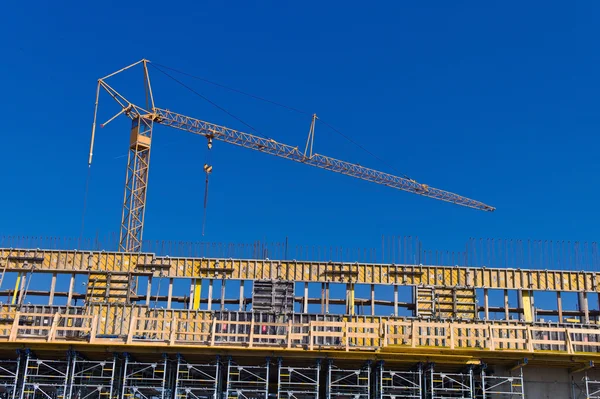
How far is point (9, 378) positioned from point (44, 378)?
1694 mm

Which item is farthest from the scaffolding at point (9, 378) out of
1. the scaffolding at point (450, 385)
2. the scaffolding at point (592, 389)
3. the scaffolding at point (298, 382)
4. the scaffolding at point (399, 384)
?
the scaffolding at point (592, 389)

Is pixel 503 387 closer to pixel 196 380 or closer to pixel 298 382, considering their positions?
pixel 298 382

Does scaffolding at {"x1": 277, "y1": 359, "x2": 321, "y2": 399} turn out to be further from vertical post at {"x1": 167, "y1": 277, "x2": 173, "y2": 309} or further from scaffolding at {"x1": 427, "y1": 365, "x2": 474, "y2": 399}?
vertical post at {"x1": 167, "y1": 277, "x2": 173, "y2": 309}

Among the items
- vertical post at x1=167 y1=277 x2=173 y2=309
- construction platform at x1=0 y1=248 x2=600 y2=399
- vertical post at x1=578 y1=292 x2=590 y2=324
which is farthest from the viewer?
vertical post at x1=578 y1=292 x2=590 y2=324

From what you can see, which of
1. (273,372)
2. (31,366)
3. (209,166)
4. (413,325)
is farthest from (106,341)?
(209,166)

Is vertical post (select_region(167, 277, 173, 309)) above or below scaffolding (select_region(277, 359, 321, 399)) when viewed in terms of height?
above

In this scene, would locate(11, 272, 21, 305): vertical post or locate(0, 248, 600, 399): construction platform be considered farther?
locate(11, 272, 21, 305): vertical post

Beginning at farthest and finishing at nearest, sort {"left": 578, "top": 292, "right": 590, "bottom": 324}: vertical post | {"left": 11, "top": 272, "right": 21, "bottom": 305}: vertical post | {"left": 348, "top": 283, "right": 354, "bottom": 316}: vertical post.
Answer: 1. {"left": 578, "top": 292, "right": 590, "bottom": 324}: vertical post
2. {"left": 348, "top": 283, "right": 354, "bottom": 316}: vertical post
3. {"left": 11, "top": 272, "right": 21, "bottom": 305}: vertical post

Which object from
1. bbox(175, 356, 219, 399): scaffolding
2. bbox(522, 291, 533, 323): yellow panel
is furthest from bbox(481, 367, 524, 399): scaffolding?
bbox(522, 291, 533, 323): yellow panel

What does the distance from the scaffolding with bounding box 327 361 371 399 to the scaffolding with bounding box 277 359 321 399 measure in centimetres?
78

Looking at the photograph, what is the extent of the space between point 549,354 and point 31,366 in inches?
965

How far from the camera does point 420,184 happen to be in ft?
347

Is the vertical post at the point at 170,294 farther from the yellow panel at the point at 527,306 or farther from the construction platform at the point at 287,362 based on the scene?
the yellow panel at the point at 527,306

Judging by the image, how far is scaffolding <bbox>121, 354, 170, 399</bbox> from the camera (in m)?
36.5
